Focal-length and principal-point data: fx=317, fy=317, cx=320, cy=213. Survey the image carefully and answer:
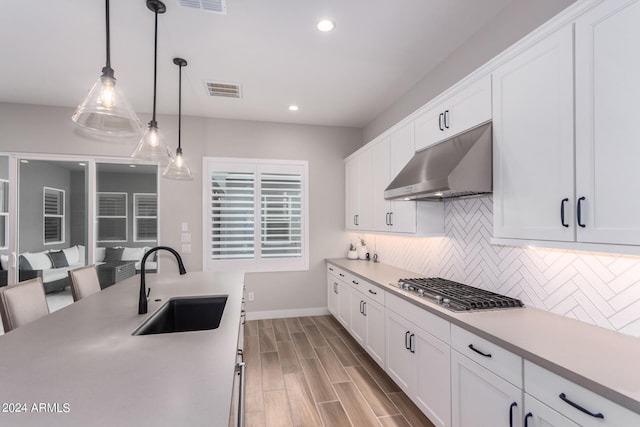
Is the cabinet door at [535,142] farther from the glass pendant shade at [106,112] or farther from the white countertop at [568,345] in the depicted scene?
the glass pendant shade at [106,112]

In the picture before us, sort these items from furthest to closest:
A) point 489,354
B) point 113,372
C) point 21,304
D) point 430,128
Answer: point 430,128 < point 21,304 < point 489,354 < point 113,372

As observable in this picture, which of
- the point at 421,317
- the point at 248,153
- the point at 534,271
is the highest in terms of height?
the point at 248,153

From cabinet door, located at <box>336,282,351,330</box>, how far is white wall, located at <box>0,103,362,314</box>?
72 centimetres

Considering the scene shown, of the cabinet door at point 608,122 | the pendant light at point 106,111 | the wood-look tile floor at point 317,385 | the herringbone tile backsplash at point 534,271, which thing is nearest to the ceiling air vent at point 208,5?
the pendant light at point 106,111

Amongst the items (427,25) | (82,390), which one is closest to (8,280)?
(82,390)

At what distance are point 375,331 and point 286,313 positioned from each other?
2.01m

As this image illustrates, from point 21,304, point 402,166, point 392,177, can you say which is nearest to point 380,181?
point 392,177

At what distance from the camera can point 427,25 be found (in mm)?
2443

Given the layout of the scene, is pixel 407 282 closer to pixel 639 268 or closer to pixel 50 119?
pixel 639 268

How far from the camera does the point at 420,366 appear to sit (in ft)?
7.36

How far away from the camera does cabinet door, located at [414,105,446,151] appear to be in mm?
2506

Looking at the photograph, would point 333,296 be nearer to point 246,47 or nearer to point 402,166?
point 402,166

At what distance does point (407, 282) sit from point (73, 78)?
390cm

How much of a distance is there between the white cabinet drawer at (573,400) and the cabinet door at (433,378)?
1.93 ft
